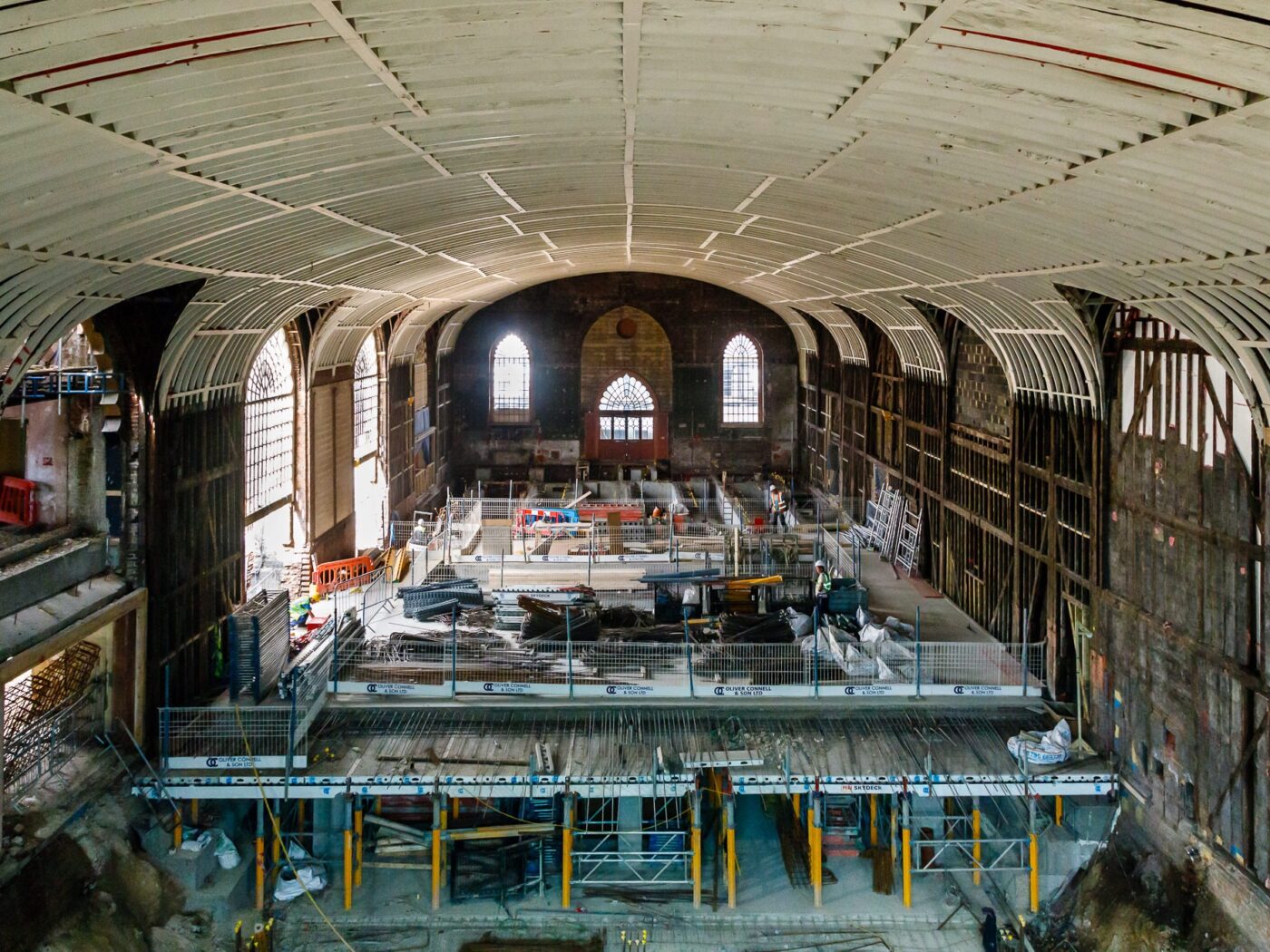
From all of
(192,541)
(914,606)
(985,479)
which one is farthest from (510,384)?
(192,541)

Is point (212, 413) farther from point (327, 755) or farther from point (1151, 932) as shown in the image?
point (1151, 932)

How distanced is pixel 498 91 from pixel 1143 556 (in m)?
9.62

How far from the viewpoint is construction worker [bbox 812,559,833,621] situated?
18.9 meters

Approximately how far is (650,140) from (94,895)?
384 inches

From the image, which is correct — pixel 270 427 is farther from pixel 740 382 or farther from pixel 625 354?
pixel 740 382

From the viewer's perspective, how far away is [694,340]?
35.7 meters

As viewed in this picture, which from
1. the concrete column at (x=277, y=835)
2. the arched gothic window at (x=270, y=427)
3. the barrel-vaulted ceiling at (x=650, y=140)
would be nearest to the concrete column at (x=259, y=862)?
the concrete column at (x=277, y=835)

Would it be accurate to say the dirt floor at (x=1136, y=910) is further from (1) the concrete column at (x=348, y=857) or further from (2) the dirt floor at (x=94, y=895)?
(2) the dirt floor at (x=94, y=895)

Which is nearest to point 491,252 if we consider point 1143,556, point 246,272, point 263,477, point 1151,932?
point 263,477

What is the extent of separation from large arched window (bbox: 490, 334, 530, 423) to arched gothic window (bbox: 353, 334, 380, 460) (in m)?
9.04

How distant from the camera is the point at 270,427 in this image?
20312 mm

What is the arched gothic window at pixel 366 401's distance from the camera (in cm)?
2556

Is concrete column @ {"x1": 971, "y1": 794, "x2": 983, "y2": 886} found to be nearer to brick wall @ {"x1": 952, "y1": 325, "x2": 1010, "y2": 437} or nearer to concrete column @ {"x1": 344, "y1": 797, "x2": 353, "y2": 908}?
brick wall @ {"x1": 952, "y1": 325, "x2": 1010, "y2": 437}

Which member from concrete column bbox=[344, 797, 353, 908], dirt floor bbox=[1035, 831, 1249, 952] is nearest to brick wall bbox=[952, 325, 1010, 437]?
dirt floor bbox=[1035, 831, 1249, 952]
